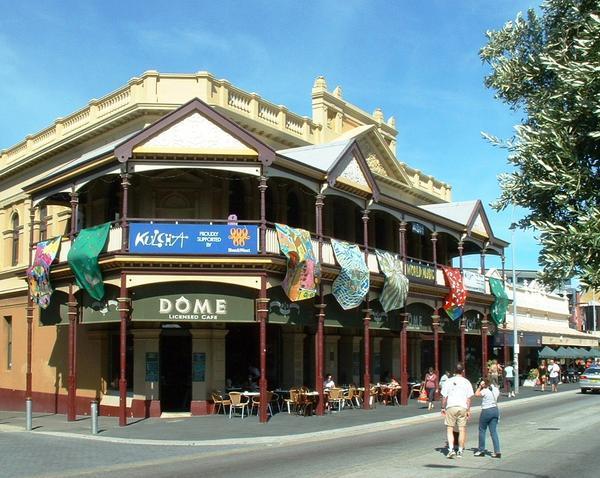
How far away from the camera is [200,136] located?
22859 millimetres

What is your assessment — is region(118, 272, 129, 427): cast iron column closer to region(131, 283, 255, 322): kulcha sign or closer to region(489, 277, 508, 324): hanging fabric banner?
region(131, 283, 255, 322): kulcha sign

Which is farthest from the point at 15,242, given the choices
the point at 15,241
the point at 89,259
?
the point at 89,259

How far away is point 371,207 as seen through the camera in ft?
93.0

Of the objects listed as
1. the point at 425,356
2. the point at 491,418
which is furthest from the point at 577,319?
the point at 491,418

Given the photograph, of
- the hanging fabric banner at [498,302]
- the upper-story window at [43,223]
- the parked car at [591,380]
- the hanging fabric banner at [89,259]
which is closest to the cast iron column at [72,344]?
the hanging fabric banner at [89,259]

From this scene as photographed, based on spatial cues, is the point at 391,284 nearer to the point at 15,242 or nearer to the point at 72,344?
the point at 72,344

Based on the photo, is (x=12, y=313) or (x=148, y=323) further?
(x=12, y=313)

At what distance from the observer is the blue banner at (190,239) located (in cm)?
2238

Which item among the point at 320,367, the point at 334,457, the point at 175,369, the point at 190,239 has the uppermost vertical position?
the point at 190,239

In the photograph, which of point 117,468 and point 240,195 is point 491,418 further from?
point 240,195

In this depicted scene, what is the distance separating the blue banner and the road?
19.4 feet

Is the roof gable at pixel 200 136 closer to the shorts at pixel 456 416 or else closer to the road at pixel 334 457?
the road at pixel 334 457

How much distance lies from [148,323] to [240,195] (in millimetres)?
5512

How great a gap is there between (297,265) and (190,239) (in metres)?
3.31
